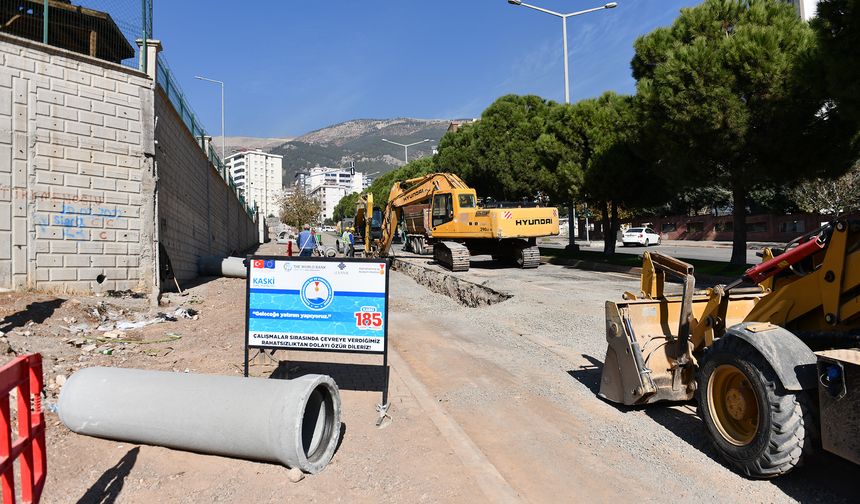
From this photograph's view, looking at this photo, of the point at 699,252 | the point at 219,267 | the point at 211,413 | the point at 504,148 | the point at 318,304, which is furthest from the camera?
the point at 504,148

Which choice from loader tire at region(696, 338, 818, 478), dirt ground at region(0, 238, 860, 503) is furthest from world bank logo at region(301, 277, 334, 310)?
loader tire at region(696, 338, 818, 478)

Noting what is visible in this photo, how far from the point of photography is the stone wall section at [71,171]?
9.57 m

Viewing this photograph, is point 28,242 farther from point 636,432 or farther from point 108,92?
point 636,432

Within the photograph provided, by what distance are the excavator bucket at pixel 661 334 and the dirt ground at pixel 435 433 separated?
0.28 m

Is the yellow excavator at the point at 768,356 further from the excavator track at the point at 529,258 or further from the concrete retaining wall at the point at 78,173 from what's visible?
the excavator track at the point at 529,258

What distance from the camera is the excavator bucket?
16.2 feet

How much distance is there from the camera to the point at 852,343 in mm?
3818

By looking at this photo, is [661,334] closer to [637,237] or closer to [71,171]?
[71,171]

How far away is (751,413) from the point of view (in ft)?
13.1

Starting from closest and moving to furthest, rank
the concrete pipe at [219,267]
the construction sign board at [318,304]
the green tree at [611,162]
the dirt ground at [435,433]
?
the dirt ground at [435,433] → the construction sign board at [318,304] → the concrete pipe at [219,267] → the green tree at [611,162]

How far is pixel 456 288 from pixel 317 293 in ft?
37.1

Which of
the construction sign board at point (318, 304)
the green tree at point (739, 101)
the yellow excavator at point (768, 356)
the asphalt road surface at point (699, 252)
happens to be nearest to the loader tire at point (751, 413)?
the yellow excavator at point (768, 356)

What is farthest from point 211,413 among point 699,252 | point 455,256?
point 699,252

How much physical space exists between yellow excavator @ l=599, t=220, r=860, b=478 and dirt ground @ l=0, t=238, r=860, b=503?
323 millimetres
